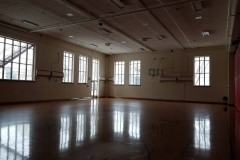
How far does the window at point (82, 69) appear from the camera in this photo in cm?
1629

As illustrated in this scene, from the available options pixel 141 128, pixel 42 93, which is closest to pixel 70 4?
pixel 141 128

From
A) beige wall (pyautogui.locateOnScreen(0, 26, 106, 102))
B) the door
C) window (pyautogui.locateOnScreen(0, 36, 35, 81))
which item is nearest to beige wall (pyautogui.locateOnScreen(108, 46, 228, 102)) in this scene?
the door

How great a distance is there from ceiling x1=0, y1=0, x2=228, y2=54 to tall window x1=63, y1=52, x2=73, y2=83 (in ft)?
6.01

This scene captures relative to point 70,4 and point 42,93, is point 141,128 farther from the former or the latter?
point 42,93

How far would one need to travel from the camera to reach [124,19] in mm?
9414

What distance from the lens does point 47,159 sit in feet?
9.04

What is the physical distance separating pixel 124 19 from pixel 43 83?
7371 millimetres

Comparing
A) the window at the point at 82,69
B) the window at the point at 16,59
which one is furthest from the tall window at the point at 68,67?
the window at the point at 16,59

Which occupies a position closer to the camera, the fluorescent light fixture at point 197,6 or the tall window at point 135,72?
the fluorescent light fixture at point 197,6

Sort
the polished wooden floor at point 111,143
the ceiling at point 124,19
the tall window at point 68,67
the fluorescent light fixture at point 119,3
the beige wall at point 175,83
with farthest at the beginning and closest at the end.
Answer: the tall window at point 68,67
the beige wall at point 175,83
the ceiling at point 124,19
the fluorescent light fixture at point 119,3
the polished wooden floor at point 111,143

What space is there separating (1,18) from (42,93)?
17.2 ft

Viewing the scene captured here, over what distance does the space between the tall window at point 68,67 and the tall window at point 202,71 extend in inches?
410

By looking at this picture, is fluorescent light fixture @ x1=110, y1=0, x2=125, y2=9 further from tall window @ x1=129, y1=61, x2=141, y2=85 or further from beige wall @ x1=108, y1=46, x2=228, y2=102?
tall window @ x1=129, y1=61, x2=141, y2=85

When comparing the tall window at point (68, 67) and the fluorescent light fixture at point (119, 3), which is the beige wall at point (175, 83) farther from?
the fluorescent light fixture at point (119, 3)
